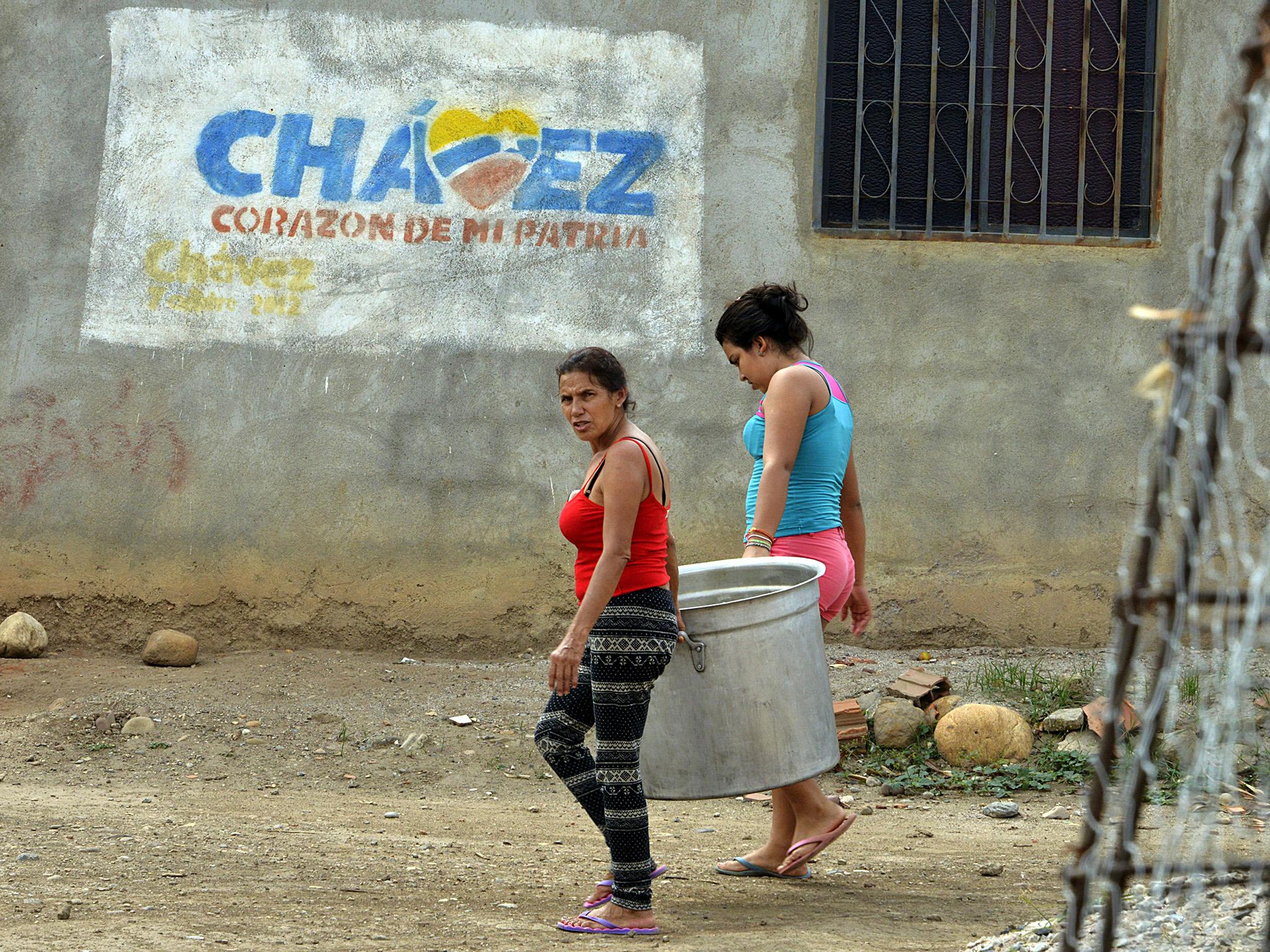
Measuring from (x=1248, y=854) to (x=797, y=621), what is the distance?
75.3 inches

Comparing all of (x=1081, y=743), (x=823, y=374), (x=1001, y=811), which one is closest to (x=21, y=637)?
(x=823, y=374)

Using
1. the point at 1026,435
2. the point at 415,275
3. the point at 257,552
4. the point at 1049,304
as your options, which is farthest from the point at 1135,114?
the point at 257,552

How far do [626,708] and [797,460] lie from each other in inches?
39.7

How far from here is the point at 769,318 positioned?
396 centimetres

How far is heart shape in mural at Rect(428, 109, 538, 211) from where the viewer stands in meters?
6.69

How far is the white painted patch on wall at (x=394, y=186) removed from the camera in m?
6.59

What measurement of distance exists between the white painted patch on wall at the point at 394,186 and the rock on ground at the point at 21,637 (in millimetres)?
1450

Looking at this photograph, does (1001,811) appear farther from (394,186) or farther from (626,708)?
(394,186)

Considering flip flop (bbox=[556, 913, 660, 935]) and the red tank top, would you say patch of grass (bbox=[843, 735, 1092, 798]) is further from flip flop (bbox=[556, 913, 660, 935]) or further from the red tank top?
the red tank top

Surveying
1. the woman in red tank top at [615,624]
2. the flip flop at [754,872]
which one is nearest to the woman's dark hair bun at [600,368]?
the woman in red tank top at [615,624]

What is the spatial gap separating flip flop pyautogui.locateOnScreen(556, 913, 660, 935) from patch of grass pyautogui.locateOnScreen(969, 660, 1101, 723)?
116 inches

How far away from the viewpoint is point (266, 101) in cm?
663

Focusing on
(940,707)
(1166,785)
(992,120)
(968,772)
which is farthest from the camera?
(992,120)

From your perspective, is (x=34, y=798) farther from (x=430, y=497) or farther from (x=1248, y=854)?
(x=1248, y=854)
